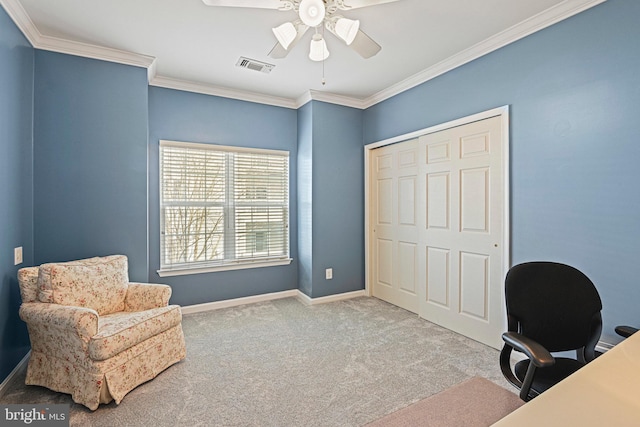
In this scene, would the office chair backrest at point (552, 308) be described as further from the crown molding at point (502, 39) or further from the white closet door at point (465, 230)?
the crown molding at point (502, 39)

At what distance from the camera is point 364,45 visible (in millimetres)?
1969

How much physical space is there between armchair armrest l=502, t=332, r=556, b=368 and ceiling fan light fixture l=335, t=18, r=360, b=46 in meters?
1.76

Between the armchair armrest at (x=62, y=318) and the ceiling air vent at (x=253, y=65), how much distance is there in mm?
2507

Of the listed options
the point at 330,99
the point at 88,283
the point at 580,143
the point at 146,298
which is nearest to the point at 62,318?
the point at 88,283

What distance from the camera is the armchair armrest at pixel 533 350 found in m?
1.23

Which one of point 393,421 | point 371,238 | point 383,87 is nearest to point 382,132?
point 383,87

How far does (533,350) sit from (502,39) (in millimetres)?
2520

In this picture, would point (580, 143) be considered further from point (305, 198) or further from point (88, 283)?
point (88, 283)

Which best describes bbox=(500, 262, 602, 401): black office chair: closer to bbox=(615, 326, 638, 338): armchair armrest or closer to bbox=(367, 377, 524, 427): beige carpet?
bbox=(615, 326, 638, 338): armchair armrest

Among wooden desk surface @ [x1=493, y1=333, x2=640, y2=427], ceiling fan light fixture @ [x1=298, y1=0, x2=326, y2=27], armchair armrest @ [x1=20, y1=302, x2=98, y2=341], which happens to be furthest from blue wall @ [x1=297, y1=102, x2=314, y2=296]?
wooden desk surface @ [x1=493, y1=333, x2=640, y2=427]

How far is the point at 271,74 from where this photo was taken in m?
3.47

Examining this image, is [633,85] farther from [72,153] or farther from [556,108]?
[72,153]

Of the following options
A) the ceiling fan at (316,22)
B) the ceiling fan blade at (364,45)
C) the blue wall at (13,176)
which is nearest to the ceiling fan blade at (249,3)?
the ceiling fan at (316,22)

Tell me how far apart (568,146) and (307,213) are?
9.00ft
